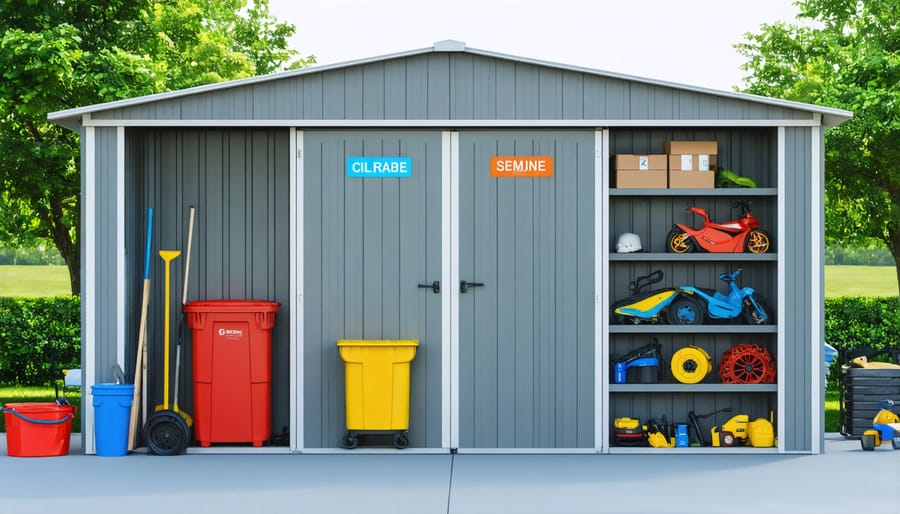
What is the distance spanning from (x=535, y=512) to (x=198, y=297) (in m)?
3.74

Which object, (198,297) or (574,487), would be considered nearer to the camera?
(574,487)

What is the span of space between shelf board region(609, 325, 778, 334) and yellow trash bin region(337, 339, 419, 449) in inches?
61.9

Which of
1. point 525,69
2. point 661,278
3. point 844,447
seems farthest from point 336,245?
point 844,447

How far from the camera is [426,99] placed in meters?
8.60

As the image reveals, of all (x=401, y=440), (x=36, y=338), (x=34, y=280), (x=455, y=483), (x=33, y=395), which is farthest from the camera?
(x=34, y=280)

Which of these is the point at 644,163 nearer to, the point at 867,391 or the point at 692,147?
the point at 692,147

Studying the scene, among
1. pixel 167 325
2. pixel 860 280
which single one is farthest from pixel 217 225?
pixel 860 280

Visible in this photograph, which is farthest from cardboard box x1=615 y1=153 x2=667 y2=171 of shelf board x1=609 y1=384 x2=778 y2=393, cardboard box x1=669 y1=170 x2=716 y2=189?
shelf board x1=609 y1=384 x2=778 y2=393

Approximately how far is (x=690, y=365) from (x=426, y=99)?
279cm

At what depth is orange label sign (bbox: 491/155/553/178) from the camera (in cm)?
870

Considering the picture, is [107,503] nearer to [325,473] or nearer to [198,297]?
[325,473]

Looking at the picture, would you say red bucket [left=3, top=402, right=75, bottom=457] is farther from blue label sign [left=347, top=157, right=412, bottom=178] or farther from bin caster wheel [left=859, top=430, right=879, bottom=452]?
bin caster wheel [left=859, top=430, right=879, bottom=452]

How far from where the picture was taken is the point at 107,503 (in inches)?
268

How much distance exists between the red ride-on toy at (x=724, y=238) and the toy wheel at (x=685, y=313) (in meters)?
0.39
